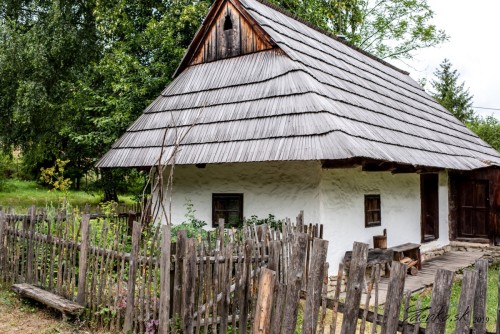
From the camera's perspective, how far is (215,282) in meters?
4.46

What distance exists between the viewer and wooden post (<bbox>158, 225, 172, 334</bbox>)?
4312 millimetres

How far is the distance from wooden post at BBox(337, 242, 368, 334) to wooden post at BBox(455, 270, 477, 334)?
563mm

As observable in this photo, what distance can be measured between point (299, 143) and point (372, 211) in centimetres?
264

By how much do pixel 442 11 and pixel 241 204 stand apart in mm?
19974

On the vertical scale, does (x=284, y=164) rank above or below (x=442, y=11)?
below

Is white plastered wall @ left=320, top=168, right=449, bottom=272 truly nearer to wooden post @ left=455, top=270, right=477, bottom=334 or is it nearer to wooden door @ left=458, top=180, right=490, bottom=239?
wooden door @ left=458, top=180, right=490, bottom=239

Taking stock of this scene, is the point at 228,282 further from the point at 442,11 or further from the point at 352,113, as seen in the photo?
the point at 442,11

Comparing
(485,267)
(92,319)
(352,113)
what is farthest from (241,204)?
(485,267)

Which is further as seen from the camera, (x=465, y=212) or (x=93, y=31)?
(x=93, y=31)

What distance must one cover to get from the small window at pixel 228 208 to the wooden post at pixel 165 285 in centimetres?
397

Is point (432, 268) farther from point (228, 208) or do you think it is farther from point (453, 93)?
point (453, 93)

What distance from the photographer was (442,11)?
76.0 feet

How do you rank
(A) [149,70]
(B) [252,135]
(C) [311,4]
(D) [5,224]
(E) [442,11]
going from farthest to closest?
(E) [442,11] < (C) [311,4] < (A) [149,70] < (B) [252,135] < (D) [5,224]

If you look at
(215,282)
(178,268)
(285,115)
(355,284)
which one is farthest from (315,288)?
(285,115)
